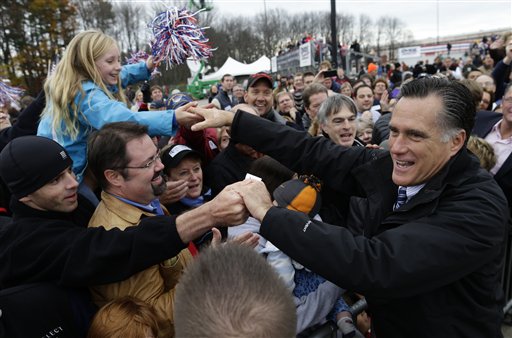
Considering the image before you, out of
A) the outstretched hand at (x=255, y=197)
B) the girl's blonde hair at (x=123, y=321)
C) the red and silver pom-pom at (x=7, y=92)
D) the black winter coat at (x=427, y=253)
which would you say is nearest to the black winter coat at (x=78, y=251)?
the girl's blonde hair at (x=123, y=321)

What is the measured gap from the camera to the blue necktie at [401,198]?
1876 mm

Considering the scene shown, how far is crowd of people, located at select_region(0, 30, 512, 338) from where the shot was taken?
1.43m

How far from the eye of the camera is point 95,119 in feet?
8.54

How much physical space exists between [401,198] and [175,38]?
229 centimetres

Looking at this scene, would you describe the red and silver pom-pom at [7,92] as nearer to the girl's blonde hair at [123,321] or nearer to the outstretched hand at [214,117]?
the outstretched hand at [214,117]

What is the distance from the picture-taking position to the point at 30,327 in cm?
159

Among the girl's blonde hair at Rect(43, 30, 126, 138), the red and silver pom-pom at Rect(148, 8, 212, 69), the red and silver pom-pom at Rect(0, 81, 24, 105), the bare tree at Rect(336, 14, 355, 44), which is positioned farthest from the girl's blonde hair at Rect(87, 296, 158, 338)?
the bare tree at Rect(336, 14, 355, 44)

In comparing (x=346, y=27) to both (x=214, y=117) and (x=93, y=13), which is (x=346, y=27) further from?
(x=214, y=117)

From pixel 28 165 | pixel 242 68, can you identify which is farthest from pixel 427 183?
pixel 242 68

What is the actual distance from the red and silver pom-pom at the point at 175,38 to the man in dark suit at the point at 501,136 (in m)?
2.76

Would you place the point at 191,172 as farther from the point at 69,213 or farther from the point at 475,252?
the point at 475,252

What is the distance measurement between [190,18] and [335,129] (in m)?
1.73

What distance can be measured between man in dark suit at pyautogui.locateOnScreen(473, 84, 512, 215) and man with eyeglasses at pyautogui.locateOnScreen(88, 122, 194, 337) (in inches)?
108

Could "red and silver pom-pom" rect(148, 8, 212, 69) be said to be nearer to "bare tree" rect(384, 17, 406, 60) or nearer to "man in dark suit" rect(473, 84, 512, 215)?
"man in dark suit" rect(473, 84, 512, 215)
